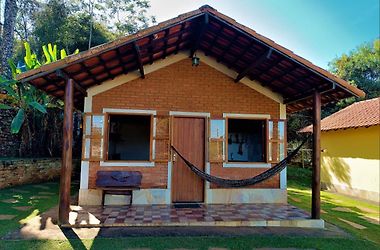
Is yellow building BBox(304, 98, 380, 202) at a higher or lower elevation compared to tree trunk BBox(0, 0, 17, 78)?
lower

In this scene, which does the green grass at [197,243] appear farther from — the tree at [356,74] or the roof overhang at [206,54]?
the tree at [356,74]

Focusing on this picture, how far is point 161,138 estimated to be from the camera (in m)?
6.46

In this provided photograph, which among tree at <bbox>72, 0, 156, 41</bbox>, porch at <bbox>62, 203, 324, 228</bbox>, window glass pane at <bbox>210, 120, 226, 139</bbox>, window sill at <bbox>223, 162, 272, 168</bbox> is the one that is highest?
tree at <bbox>72, 0, 156, 41</bbox>

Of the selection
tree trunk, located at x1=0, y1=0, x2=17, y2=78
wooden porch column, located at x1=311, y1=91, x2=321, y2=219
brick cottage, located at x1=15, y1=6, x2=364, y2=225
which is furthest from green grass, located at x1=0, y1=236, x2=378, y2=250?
tree trunk, located at x1=0, y1=0, x2=17, y2=78

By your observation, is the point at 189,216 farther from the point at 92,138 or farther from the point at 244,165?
the point at 92,138

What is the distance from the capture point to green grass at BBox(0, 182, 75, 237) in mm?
4637

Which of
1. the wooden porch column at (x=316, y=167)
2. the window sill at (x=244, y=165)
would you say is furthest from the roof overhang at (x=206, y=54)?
the window sill at (x=244, y=165)

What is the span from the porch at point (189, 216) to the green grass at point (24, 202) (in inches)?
29.7

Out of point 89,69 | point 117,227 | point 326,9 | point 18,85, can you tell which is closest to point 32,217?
point 117,227

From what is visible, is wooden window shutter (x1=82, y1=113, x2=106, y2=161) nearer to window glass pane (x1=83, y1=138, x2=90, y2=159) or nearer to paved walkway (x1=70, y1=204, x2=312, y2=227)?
window glass pane (x1=83, y1=138, x2=90, y2=159)

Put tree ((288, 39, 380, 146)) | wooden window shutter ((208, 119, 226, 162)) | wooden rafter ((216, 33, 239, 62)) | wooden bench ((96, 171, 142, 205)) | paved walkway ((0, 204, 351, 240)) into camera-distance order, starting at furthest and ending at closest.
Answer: tree ((288, 39, 380, 146)) < wooden window shutter ((208, 119, 226, 162)) < wooden bench ((96, 171, 142, 205)) < wooden rafter ((216, 33, 239, 62)) < paved walkway ((0, 204, 351, 240))

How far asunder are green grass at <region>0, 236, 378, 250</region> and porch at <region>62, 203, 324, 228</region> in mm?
622

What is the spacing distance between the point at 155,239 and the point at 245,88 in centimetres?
435

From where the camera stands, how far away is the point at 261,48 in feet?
17.4
